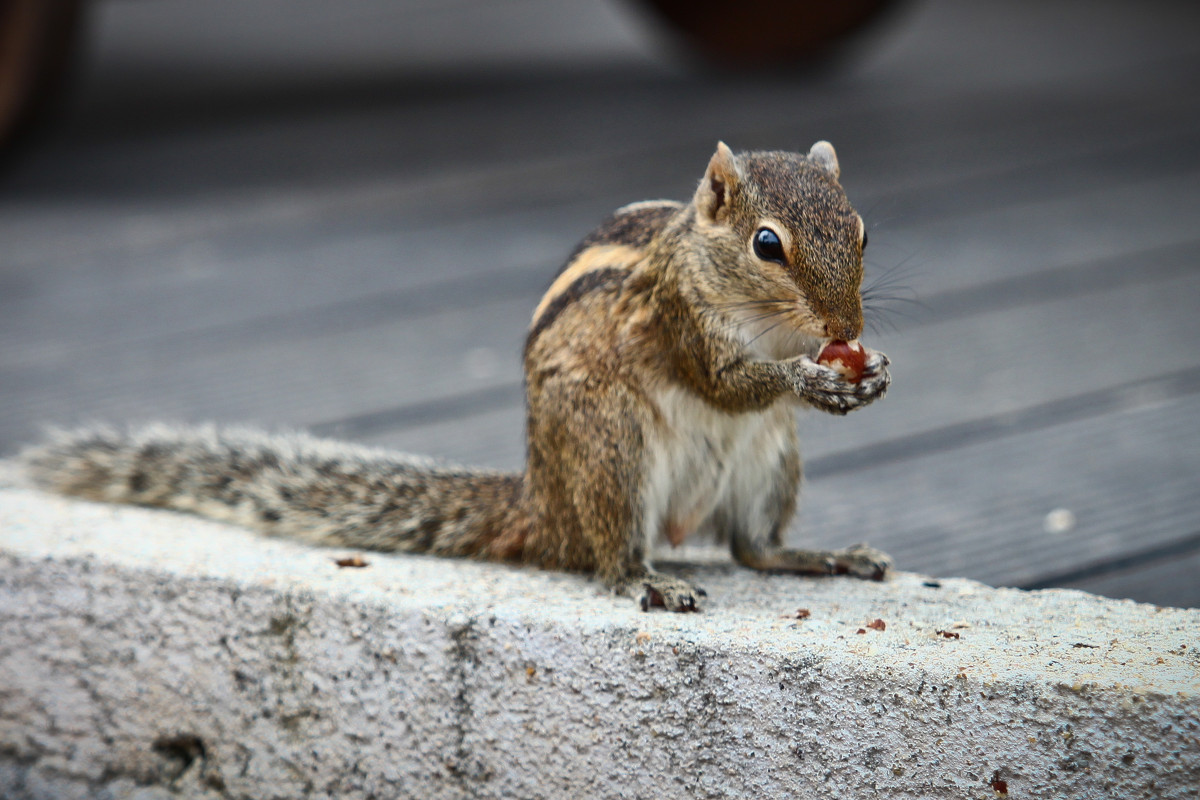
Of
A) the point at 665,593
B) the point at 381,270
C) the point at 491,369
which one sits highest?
the point at 381,270

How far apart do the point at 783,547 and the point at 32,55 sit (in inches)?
108

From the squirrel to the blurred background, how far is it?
139mm

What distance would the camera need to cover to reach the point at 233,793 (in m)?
1.69

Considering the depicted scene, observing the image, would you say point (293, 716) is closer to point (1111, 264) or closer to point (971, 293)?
point (971, 293)

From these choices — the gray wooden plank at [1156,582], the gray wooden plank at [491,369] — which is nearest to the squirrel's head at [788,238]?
the gray wooden plank at [1156,582]

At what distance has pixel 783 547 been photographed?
1.84 meters

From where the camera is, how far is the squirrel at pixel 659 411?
5.01ft

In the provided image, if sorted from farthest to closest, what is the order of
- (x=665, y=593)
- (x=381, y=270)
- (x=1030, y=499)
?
(x=381, y=270), (x=1030, y=499), (x=665, y=593)

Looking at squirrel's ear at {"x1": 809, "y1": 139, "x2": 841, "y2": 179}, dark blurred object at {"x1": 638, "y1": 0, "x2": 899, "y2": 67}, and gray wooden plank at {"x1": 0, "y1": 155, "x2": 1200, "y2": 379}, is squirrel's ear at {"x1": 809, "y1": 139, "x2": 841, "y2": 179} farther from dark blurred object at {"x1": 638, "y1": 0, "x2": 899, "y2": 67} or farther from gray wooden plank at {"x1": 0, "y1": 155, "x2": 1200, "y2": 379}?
dark blurred object at {"x1": 638, "y1": 0, "x2": 899, "y2": 67}

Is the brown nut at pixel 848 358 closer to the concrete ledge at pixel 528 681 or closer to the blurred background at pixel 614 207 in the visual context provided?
the blurred background at pixel 614 207

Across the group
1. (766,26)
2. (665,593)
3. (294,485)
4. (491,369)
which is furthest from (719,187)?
(766,26)

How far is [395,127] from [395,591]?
3.12 metres

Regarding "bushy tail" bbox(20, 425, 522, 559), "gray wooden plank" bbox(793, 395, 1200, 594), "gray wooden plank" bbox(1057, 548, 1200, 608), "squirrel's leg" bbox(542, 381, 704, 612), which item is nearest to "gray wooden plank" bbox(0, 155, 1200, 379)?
"gray wooden plank" bbox(793, 395, 1200, 594)

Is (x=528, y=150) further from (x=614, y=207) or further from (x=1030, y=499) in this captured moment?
(x=1030, y=499)
